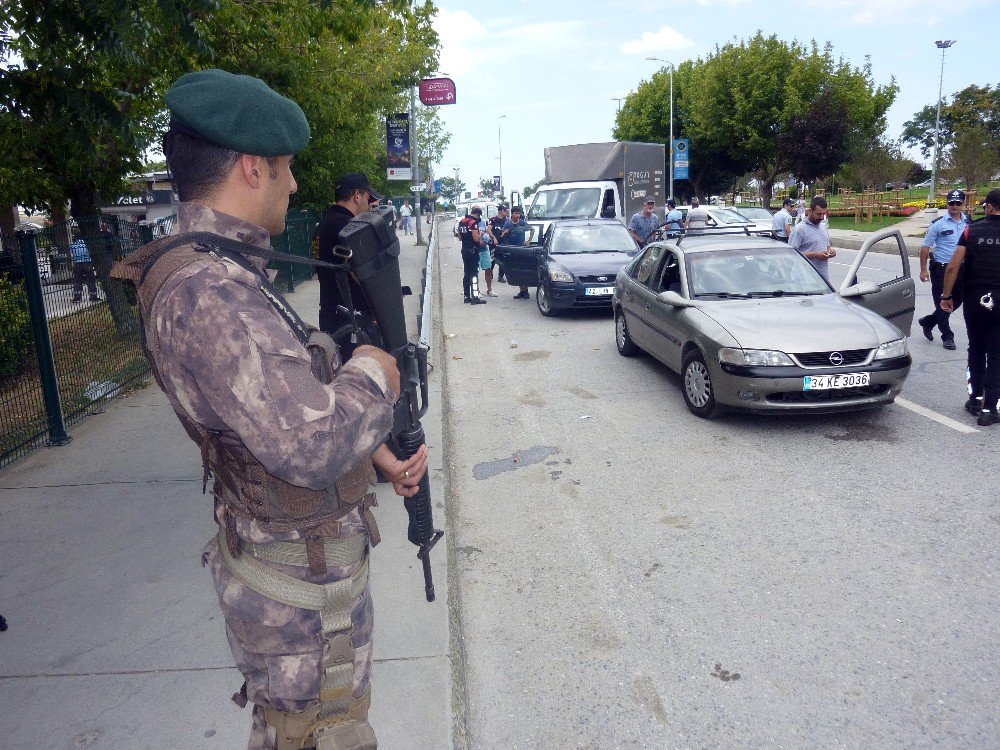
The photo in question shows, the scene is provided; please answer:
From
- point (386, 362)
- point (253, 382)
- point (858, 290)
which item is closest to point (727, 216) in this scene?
point (858, 290)

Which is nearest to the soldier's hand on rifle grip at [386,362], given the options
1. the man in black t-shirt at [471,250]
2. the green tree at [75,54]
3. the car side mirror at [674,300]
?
the green tree at [75,54]

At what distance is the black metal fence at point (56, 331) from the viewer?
6.07 m

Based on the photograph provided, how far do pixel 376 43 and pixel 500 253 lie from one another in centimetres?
463

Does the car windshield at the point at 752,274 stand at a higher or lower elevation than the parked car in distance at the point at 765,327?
→ higher

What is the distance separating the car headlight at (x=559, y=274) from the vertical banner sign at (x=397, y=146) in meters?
12.9

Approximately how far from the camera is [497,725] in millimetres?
3092

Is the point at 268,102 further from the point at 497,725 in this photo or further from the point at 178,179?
the point at 497,725

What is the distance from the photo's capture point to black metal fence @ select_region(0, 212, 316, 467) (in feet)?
19.9

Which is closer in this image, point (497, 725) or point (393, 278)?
point (393, 278)

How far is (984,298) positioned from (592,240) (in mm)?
8283

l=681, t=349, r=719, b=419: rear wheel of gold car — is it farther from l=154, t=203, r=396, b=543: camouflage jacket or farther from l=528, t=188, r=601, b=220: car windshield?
l=528, t=188, r=601, b=220: car windshield

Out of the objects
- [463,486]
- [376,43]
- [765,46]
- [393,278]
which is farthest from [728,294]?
[765,46]

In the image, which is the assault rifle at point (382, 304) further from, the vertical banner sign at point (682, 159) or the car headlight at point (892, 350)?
the vertical banner sign at point (682, 159)

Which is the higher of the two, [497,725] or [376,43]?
[376,43]
